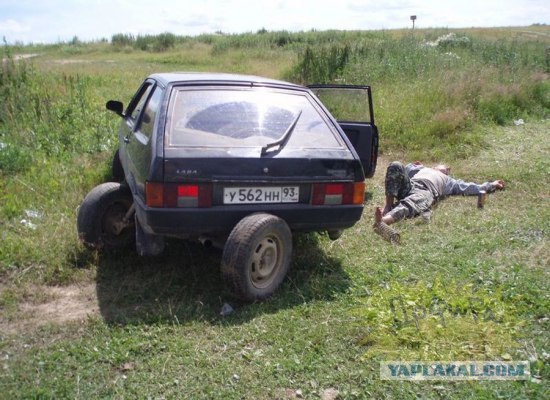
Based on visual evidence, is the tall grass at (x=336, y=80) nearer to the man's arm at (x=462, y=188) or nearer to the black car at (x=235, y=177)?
the black car at (x=235, y=177)

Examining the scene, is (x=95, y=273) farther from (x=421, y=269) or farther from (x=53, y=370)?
(x=421, y=269)

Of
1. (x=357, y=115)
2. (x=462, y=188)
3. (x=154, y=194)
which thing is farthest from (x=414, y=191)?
(x=154, y=194)

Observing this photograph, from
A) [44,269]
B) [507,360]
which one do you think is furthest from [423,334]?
[44,269]

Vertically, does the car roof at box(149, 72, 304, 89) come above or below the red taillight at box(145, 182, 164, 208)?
above

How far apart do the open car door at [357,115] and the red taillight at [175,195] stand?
3.11 m

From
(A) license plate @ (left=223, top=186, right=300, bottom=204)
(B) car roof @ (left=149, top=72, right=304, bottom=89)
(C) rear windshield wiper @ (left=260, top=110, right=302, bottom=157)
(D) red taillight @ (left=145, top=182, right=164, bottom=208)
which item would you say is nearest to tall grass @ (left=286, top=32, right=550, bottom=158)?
(B) car roof @ (left=149, top=72, right=304, bottom=89)

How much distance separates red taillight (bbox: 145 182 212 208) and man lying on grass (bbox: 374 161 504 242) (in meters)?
2.32

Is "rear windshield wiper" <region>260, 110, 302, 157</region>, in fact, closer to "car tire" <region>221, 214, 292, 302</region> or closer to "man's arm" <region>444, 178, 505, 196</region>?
"car tire" <region>221, 214, 292, 302</region>

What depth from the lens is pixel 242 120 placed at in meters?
4.07

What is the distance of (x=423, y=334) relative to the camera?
10.7 ft

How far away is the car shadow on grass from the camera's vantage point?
12.0ft

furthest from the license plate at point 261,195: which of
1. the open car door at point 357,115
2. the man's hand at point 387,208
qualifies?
the open car door at point 357,115

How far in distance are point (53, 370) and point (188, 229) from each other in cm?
119

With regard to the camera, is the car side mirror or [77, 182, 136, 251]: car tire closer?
[77, 182, 136, 251]: car tire
